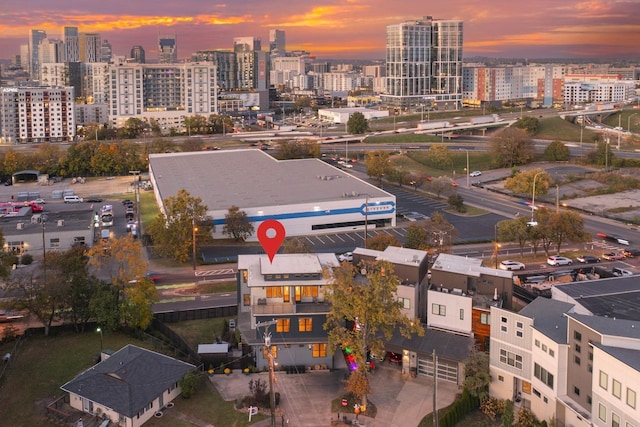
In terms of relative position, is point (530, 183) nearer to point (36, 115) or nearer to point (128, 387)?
point (128, 387)

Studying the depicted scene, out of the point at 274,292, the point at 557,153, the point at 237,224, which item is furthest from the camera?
the point at 557,153

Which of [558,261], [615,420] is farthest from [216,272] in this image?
[615,420]

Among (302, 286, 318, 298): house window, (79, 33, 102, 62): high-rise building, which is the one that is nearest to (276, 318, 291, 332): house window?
(302, 286, 318, 298): house window

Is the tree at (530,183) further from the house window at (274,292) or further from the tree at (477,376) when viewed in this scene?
the tree at (477,376)

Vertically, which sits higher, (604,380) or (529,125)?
(529,125)

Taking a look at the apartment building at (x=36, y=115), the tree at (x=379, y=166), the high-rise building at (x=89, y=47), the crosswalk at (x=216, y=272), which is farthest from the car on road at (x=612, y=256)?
the high-rise building at (x=89, y=47)

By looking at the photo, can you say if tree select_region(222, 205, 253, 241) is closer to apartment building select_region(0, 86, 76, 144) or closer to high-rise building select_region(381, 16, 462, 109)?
apartment building select_region(0, 86, 76, 144)
